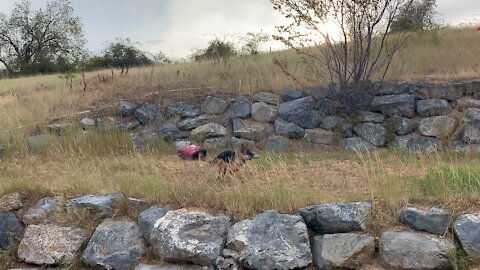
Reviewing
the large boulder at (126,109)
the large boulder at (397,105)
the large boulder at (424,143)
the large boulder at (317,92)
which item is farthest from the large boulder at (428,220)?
the large boulder at (126,109)

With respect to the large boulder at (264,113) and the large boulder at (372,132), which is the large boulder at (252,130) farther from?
the large boulder at (372,132)

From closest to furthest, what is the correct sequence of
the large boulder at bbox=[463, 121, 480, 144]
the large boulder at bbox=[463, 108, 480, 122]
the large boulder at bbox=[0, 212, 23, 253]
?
the large boulder at bbox=[0, 212, 23, 253], the large boulder at bbox=[463, 121, 480, 144], the large boulder at bbox=[463, 108, 480, 122]

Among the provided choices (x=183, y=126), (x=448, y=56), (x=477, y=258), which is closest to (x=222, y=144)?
(x=183, y=126)

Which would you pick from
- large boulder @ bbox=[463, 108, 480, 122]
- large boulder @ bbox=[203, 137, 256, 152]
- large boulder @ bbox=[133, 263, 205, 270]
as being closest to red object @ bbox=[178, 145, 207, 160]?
large boulder @ bbox=[203, 137, 256, 152]

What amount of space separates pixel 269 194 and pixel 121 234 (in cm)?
153

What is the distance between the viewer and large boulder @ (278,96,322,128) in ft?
27.9

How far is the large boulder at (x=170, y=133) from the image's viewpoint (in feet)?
27.3

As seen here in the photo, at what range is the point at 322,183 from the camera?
194 inches

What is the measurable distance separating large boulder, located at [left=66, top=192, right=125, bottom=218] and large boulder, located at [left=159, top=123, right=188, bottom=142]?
145 inches

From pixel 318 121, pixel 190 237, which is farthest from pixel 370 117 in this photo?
pixel 190 237

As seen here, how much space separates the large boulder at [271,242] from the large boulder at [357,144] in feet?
13.8

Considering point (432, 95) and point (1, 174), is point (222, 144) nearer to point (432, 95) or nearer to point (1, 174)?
point (1, 174)

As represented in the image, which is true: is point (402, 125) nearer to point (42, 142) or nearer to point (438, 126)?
point (438, 126)

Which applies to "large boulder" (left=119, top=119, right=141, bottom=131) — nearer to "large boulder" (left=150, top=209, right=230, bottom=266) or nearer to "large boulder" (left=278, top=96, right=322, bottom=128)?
"large boulder" (left=278, top=96, right=322, bottom=128)
